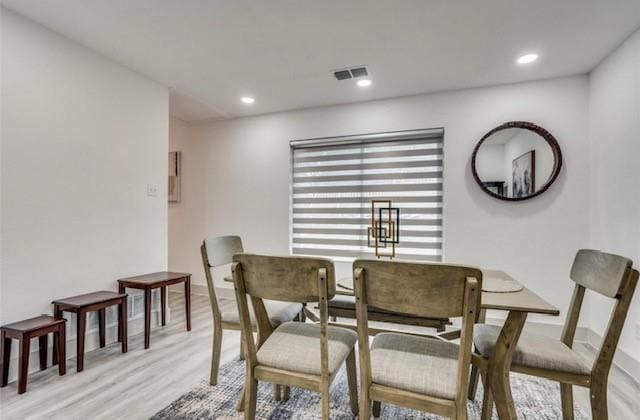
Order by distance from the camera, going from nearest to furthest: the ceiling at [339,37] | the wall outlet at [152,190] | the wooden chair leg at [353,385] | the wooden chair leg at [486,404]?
1. the wooden chair leg at [486,404]
2. the wooden chair leg at [353,385]
3. the ceiling at [339,37]
4. the wall outlet at [152,190]

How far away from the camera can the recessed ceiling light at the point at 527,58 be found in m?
2.54

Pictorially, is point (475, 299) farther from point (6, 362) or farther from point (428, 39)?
point (6, 362)

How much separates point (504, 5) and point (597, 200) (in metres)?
1.94

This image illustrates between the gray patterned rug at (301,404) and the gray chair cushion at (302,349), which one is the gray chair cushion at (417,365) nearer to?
the gray chair cushion at (302,349)

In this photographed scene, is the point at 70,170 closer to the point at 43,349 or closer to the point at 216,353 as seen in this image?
the point at 43,349

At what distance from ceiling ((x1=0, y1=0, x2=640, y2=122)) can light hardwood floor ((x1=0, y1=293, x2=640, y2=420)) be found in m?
2.45

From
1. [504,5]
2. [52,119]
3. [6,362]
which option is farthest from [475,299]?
[52,119]

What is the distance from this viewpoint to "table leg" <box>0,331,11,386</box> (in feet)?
6.55

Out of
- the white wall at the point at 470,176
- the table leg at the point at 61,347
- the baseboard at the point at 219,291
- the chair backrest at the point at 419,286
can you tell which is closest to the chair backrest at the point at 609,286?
the chair backrest at the point at 419,286

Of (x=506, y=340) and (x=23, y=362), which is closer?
(x=506, y=340)

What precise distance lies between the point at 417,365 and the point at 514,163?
2.53 metres

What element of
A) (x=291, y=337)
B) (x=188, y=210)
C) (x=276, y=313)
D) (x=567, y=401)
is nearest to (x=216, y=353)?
(x=276, y=313)

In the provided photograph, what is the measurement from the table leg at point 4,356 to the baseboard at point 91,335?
4 cm

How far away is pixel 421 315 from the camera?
117 cm
